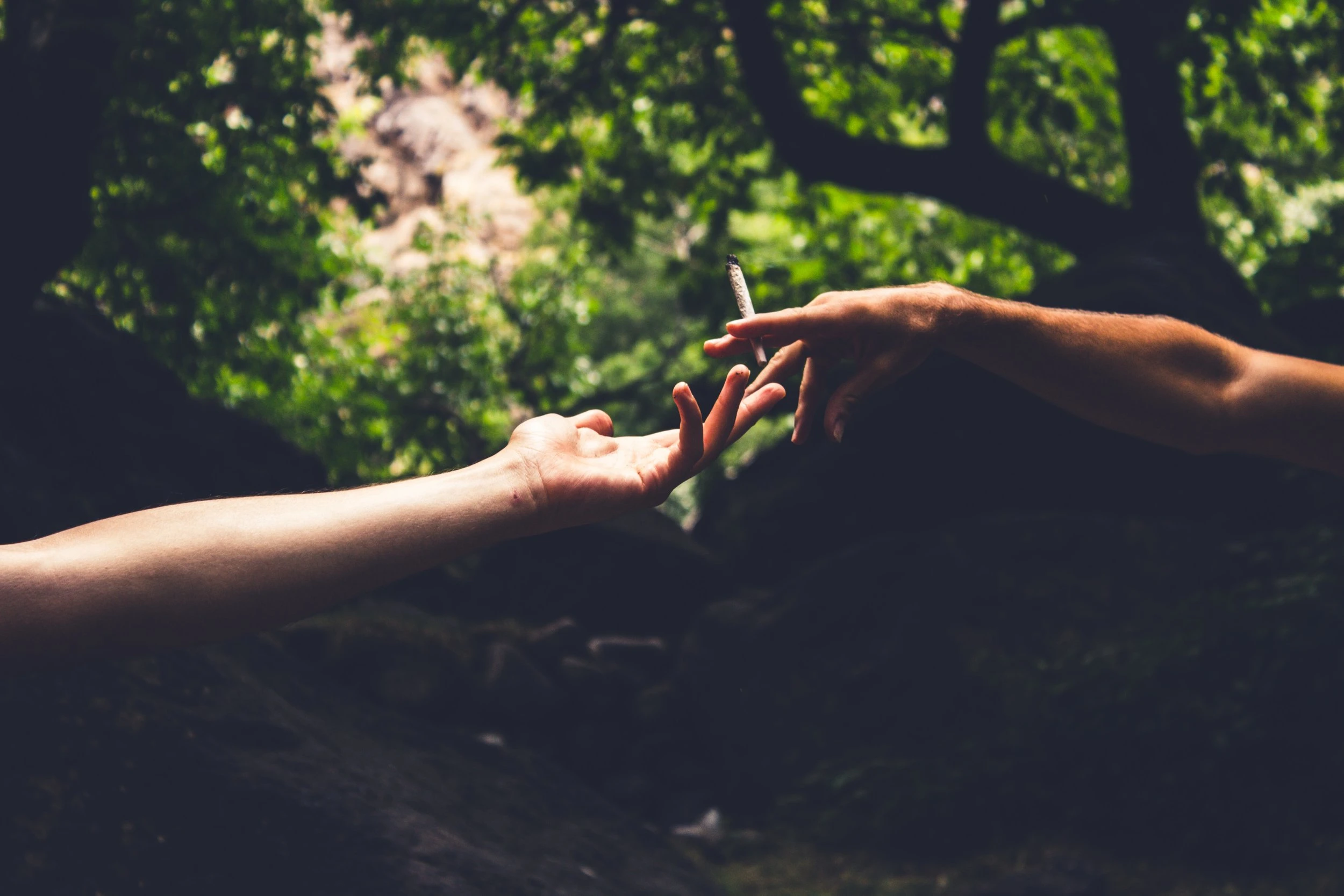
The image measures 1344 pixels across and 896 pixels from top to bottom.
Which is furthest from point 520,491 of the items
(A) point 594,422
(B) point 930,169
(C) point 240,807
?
(B) point 930,169

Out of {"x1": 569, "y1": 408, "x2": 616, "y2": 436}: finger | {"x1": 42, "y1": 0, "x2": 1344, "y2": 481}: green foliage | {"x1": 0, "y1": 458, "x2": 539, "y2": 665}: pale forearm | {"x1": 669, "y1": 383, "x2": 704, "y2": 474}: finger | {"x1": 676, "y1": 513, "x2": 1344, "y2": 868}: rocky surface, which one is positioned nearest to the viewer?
{"x1": 0, "y1": 458, "x2": 539, "y2": 665}: pale forearm

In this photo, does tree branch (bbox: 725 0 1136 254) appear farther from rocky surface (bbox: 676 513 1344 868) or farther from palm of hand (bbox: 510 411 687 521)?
palm of hand (bbox: 510 411 687 521)

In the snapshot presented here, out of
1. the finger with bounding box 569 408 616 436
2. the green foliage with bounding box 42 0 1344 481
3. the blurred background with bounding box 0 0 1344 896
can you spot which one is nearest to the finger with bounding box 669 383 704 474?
the finger with bounding box 569 408 616 436

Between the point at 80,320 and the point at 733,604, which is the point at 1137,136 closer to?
the point at 733,604

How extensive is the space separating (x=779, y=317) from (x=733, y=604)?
3.29m

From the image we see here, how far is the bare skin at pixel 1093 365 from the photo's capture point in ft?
7.11

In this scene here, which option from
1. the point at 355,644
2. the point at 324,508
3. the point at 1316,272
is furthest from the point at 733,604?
the point at 1316,272

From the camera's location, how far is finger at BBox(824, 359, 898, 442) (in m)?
2.14

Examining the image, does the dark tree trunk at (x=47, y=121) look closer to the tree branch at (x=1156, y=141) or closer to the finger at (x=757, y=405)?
the finger at (x=757, y=405)

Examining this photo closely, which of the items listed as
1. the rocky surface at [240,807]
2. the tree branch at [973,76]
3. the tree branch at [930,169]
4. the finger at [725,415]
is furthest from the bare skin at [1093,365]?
the tree branch at [973,76]

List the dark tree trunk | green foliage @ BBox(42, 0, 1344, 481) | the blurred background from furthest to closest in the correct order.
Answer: green foliage @ BBox(42, 0, 1344, 481), the dark tree trunk, the blurred background

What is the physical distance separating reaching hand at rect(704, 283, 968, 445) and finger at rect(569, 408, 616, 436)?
0.39 metres

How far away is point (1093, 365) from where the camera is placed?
230 centimetres

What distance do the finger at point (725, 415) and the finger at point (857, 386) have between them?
210 mm
